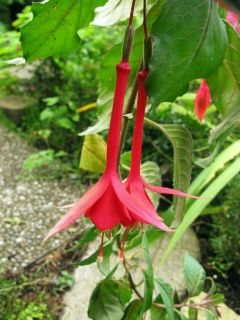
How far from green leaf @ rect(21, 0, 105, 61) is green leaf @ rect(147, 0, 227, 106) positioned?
0.36 feet

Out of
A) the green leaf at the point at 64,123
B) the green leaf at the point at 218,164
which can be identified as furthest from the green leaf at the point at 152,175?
the green leaf at the point at 64,123

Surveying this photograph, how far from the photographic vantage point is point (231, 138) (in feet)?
6.23

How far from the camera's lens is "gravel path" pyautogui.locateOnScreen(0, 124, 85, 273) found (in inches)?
60.8


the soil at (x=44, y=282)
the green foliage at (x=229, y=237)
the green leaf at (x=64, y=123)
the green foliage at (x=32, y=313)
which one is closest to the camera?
the green foliage at (x=32, y=313)

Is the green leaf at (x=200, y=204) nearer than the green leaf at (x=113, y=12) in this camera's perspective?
No

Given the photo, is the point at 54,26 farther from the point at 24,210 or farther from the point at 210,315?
the point at 24,210

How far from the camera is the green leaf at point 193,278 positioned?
94cm

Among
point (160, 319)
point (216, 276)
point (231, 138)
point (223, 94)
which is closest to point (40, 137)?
point (231, 138)

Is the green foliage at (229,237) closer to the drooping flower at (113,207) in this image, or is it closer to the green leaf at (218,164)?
the green leaf at (218,164)

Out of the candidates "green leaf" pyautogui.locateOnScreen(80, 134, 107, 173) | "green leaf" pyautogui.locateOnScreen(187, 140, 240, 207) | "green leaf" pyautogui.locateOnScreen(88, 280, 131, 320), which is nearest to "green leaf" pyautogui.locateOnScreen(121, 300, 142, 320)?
"green leaf" pyautogui.locateOnScreen(88, 280, 131, 320)

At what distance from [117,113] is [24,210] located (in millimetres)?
1408

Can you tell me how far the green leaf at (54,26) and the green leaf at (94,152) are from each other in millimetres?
160

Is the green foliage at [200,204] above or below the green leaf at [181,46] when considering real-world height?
below

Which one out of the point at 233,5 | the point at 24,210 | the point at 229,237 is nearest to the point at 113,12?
the point at 233,5
